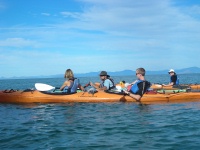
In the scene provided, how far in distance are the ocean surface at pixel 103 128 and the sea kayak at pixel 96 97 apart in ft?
4.62

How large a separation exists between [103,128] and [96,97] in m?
6.61

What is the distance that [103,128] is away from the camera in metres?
9.35

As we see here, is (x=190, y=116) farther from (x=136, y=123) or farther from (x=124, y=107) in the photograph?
(x=124, y=107)

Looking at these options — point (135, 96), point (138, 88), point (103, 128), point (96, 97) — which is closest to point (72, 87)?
point (96, 97)

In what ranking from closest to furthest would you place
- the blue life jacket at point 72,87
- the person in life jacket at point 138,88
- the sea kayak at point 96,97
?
the person in life jacket at point 138,88 < the sea kayak at point 96,97 < the blue life jacket at point 72,87

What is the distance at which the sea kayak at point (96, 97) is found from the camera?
1560cm

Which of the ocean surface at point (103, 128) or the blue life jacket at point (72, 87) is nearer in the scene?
the ocean surface at point (103, 128)

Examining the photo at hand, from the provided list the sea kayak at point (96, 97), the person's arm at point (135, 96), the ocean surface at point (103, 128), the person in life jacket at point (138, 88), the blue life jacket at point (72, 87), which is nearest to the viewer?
the ocean surface at point (103, 128)

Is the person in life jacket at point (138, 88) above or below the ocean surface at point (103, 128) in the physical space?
above

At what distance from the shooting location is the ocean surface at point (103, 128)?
761 cm

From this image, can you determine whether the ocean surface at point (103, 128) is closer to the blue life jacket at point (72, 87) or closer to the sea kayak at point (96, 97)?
the sea kayak at point (96, 97)

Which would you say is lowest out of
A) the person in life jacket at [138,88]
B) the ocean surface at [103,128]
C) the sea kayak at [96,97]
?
the ocean surface at [103,128]

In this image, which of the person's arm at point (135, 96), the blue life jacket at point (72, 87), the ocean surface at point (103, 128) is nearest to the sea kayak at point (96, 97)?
the person's arm at point (135, 96)

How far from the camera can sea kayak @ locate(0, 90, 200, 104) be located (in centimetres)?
1560
